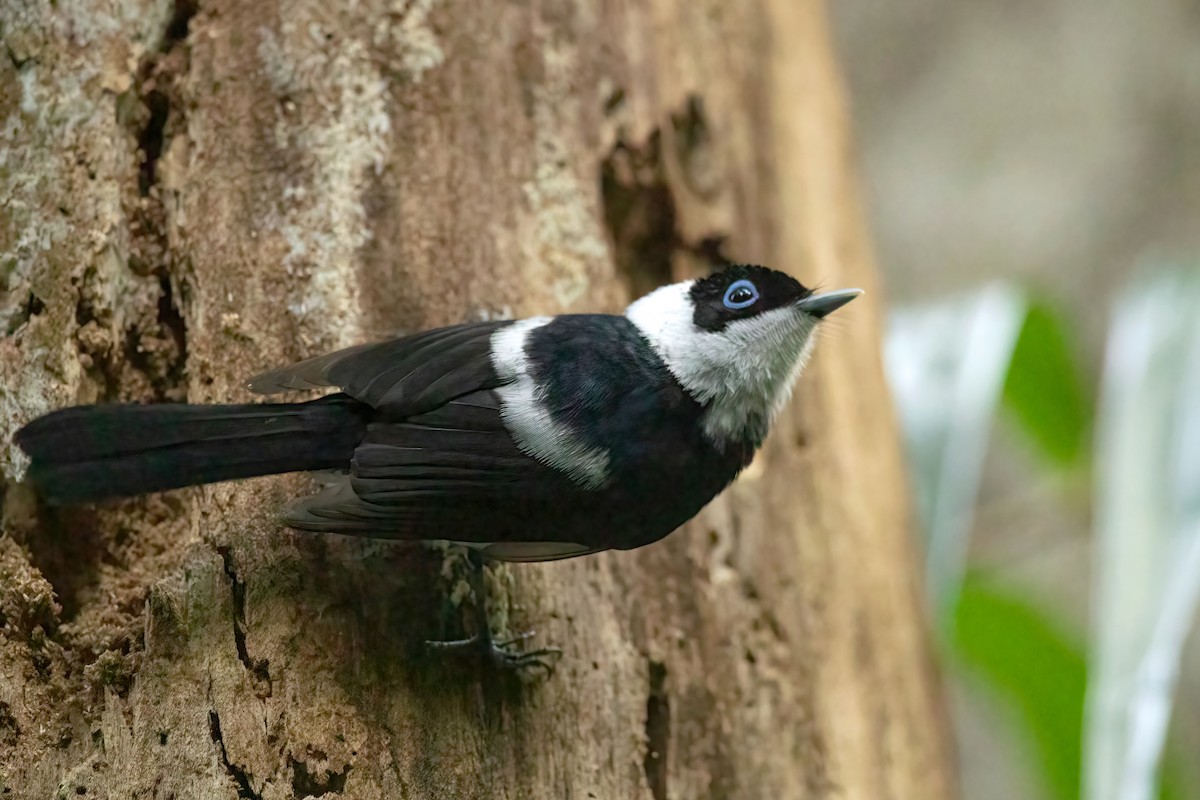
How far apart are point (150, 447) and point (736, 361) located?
3.63 feet

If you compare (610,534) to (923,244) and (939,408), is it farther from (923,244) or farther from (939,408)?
(923,244)

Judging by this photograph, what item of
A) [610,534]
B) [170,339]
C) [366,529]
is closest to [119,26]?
[170,339]

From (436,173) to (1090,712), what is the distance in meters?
2.26

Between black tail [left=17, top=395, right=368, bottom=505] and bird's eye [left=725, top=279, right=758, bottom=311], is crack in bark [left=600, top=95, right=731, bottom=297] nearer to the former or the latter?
bird's eye [left=725, top=279, right=758, bottom=311]

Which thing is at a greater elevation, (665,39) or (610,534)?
(665,39)

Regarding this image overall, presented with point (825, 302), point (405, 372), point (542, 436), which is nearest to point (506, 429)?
point (542, 436)

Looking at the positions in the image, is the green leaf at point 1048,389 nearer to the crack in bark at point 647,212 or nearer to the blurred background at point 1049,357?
the blurred background at point 1049,357

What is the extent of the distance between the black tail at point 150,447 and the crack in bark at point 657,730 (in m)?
0.94

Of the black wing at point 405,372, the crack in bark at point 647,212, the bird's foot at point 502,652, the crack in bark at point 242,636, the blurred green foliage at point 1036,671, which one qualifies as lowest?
the blurred green foliage at point 1036,671

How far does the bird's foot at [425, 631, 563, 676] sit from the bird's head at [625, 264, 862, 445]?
1.91 feet

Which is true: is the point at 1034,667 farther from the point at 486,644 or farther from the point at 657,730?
the point at 486,644

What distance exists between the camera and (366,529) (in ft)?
6.11

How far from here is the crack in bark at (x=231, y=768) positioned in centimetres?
183

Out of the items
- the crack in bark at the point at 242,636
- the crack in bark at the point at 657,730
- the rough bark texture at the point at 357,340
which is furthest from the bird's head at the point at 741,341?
the crack in bark at the point at 242,636
